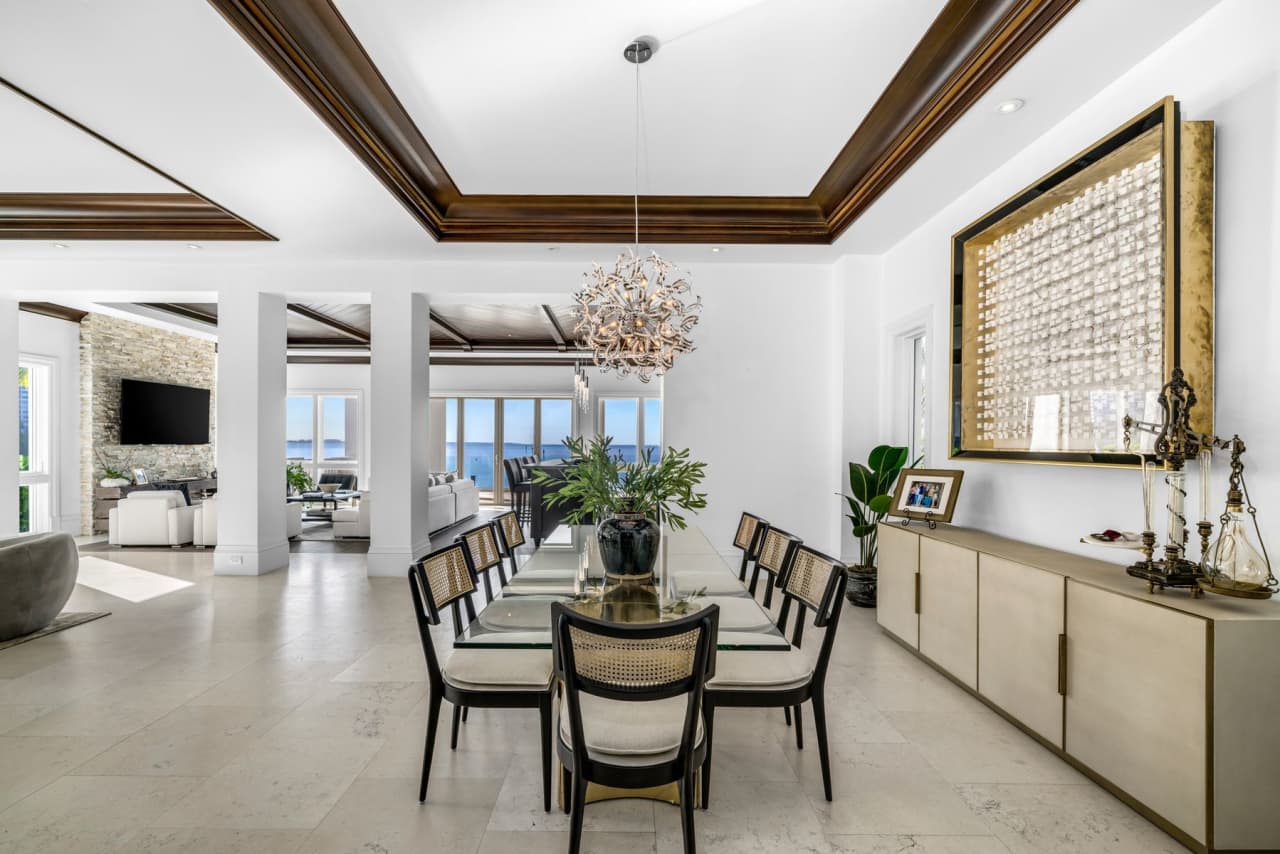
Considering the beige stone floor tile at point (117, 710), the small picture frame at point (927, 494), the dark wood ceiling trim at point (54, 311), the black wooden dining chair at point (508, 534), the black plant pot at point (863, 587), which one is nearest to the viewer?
the beige stone floor tile at point (117, 710)

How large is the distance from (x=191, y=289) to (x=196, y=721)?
423 cm

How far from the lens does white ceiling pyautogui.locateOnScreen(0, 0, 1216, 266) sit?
240cm

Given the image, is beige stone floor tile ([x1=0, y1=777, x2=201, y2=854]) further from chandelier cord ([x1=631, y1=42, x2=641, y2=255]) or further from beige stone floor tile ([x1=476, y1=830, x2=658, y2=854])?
chandelier cord ([x1=631, y1=42, x2=641, y2=255])

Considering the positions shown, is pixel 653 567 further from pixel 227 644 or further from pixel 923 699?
pixel 227 644

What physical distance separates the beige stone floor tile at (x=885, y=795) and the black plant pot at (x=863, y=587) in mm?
2101

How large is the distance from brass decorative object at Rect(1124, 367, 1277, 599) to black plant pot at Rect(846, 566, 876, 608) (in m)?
2.42

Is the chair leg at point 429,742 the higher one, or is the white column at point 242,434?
the white column at point 242,434

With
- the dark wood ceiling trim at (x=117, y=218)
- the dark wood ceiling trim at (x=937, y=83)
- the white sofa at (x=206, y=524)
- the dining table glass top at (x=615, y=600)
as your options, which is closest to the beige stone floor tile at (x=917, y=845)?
the dining table glass top at (x=615, y=600)

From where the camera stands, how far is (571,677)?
5.28 feet

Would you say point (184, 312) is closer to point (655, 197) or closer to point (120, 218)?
point (120, 218)

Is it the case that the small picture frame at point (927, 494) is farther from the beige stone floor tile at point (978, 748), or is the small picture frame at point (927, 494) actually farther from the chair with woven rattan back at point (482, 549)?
the chair with woven rattan back at point (482, 549)

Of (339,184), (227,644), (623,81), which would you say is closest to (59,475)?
(227,644)

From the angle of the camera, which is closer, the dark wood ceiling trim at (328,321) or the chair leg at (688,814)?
the chair leg at (688,814)

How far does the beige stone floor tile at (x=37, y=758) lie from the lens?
2191 millimetres
